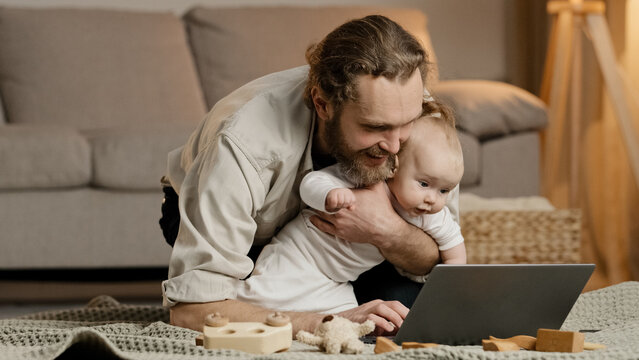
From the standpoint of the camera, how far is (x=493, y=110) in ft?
9.37

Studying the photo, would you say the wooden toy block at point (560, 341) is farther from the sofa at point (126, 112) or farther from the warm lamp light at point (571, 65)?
the warm lamp light at point (571, 65)

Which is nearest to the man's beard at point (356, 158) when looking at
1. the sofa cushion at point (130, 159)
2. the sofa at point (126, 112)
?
the sofa at point (126, 112)

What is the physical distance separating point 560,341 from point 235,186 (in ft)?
1.91

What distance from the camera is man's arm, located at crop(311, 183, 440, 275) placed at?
59.4 inches

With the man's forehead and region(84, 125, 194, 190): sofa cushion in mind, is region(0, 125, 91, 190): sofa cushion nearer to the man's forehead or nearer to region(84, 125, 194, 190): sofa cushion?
region(84, 125, 194, 190): sofa cushion

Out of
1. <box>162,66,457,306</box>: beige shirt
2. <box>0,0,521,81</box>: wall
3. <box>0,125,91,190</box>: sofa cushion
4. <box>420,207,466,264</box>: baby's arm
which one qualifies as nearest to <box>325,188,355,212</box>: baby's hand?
<box>162,66,457,306</box>: beige shirt

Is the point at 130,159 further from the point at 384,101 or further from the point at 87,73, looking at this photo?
the point at 384,101

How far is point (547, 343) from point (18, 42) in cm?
264

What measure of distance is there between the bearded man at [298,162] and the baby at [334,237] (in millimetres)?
29

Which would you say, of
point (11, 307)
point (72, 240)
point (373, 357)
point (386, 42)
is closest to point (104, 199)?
point (72, 240)

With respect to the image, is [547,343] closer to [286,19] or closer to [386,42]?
[386,42]

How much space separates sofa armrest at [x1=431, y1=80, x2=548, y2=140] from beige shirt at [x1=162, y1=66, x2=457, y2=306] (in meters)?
1.37

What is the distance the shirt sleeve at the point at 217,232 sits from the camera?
1377mm

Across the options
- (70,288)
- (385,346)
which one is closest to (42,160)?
(70,288)
